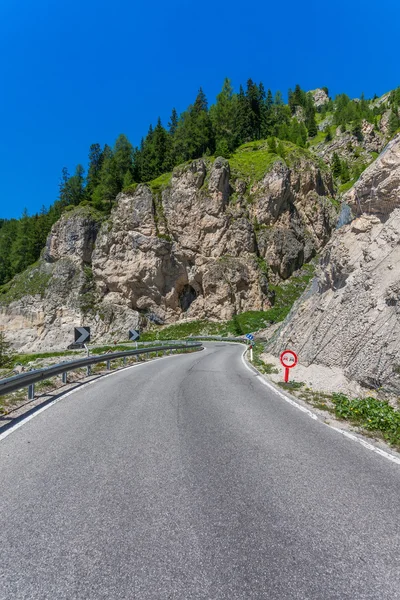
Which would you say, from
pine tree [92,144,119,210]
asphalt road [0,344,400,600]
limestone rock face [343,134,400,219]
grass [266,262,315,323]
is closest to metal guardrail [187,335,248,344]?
grass [266,262,315,323]

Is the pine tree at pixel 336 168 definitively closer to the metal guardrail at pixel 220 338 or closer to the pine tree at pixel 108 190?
the pine tree at pixel 108 190

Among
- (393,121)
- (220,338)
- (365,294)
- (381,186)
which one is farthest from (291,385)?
(393,121)

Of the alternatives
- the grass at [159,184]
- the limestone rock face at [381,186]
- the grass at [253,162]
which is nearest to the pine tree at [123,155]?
the grass at [159,184]

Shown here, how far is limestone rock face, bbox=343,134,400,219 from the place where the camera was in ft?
38.6

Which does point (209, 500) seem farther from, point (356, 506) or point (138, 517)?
point (356, 506)

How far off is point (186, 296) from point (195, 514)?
5446cm

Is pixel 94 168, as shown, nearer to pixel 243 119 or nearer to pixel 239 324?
pixel 243 119

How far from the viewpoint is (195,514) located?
3.22 meters

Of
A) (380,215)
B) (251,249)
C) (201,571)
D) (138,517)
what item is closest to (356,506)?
(201,571)

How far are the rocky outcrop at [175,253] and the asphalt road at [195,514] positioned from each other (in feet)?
159

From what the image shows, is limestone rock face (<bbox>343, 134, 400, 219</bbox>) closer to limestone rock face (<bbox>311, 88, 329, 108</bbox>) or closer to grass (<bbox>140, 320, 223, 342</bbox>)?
grass (<bbox>140, 320, 223, 342</bbox>)

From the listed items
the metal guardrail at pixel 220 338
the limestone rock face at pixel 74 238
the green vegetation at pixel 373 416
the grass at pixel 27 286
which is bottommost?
the metal guardrail at pixel 220 338

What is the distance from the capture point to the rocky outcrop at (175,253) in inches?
2152

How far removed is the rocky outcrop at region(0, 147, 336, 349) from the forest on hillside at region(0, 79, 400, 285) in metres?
9.93
